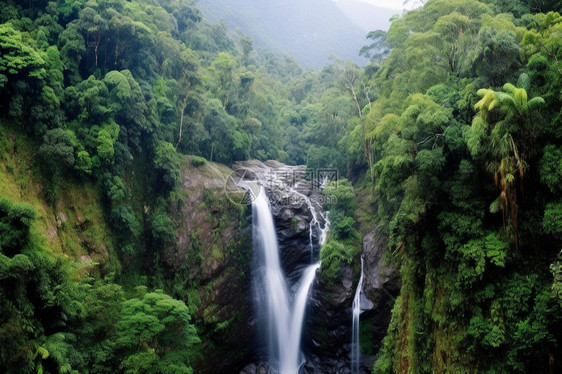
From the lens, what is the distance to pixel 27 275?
8617 mm

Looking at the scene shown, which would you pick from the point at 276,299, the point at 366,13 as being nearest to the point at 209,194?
the point at 276,299

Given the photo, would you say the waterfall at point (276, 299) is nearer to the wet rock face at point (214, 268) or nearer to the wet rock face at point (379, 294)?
the wet rock face at point (214, 268)

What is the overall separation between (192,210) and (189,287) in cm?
394

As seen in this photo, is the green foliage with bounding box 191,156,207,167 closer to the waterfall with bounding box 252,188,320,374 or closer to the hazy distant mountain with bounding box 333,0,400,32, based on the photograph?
the waterfall with bounding box 252,188,320,374

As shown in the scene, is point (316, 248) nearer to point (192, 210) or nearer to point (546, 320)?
point (192, 210)

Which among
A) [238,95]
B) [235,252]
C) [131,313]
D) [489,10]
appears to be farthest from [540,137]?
[238,95]

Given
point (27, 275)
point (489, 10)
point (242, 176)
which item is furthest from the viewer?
point (242, 176)

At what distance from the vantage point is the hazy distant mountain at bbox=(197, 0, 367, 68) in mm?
103188

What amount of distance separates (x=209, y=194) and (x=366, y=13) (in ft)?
563

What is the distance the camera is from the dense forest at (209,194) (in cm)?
811

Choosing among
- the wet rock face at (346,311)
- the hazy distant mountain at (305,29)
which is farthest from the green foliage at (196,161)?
the hazy distant mountain at (305,29)

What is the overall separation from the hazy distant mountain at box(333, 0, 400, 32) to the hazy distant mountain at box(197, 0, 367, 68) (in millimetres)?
29477

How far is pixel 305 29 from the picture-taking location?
120125 mm

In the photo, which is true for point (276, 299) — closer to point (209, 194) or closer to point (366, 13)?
point (209, 194)
